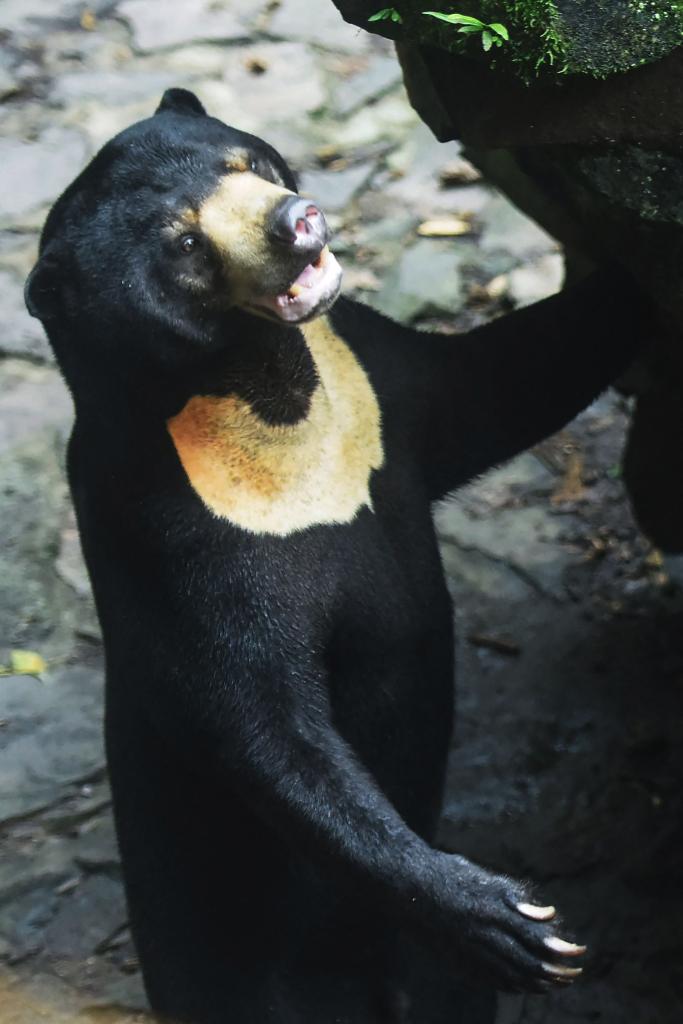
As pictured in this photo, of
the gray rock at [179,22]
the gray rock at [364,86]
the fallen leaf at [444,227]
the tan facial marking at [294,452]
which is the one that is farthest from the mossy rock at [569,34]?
the gray rock at [179,22]

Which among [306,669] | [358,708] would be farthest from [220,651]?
[358,708]

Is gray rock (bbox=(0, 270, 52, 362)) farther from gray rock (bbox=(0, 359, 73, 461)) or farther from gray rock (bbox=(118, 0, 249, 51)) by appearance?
gray rock (bbox=(118, 0, 249, 51))

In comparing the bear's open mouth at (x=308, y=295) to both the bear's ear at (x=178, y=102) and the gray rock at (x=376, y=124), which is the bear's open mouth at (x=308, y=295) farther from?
the gray rock at (x=376, y=124)

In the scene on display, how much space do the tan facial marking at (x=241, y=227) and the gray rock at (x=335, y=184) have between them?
3372mm

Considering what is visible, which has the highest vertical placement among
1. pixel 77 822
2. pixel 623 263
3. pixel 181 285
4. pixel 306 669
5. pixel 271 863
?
pixel 181 285

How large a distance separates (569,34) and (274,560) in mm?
1084

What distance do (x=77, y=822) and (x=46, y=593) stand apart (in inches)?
33.7

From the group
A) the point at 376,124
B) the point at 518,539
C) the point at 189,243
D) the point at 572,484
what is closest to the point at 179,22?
the point at 376,124

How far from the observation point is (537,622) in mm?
4305

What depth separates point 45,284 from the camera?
2.69m

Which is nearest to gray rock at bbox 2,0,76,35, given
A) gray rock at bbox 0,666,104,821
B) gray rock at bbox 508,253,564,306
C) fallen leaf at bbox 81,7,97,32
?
fallen leaf at bbox 81,7,97,32

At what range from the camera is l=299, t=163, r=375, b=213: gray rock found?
235 inches

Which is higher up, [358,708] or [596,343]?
[596,343]

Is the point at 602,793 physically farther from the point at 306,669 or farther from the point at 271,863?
the point at 306,669
